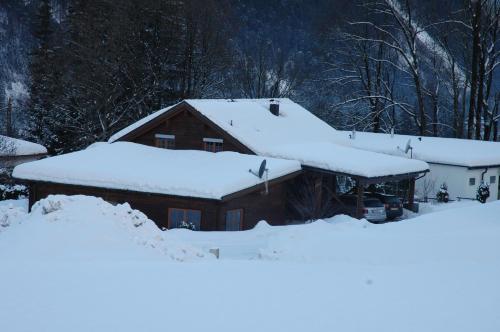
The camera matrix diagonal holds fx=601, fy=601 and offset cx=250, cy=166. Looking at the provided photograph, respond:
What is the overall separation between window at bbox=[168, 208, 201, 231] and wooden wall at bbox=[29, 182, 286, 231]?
6.0 inches

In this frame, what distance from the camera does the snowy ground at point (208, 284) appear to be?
7.35 m

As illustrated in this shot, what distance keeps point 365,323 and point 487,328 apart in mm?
1497

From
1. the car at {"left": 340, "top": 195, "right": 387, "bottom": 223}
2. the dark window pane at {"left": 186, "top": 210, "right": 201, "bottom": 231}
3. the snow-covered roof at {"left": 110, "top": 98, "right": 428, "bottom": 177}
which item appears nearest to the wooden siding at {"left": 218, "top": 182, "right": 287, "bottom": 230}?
the dark window pane at {"left": 186, "top": 210, "right": 201, "bottom": 231}

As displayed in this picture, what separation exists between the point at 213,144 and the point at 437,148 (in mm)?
14137

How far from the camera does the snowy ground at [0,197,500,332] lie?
7.35 m

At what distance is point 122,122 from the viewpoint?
132 ft

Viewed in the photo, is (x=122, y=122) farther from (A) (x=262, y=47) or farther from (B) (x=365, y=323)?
(B) (x=365, y=323)

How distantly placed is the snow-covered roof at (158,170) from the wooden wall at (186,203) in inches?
14.4

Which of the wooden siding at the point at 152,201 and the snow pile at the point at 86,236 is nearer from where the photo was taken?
the snow pile at the point at 86,236

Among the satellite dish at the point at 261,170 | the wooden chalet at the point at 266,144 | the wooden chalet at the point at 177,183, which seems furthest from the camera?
the wooden chalet at the point at 266,144

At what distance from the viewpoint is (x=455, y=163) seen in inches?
1238

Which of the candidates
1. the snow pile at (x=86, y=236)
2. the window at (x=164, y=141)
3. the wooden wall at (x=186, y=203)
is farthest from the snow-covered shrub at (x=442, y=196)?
the snow pile at (x=86, y=236)

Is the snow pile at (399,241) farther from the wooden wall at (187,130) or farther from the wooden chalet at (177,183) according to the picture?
the wooden wall at (187,130)

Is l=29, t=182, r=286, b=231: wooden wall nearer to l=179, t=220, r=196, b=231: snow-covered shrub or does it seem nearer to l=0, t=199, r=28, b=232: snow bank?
l=179, t=220, r=196, b=231: snow-covered shrub
